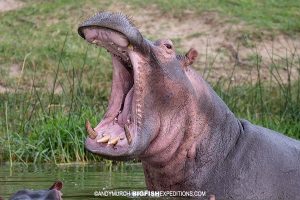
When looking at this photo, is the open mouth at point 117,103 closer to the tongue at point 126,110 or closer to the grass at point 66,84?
the tongue at point 126,110

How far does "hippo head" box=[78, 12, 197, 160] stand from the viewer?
4395mm

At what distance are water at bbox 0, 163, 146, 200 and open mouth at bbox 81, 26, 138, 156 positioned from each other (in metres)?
0.85

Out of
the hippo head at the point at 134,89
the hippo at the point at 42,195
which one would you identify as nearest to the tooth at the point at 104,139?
the hippo head at the point at 134,89

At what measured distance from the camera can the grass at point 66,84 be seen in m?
7.88

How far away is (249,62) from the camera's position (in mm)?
15227

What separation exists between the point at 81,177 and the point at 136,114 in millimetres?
2223

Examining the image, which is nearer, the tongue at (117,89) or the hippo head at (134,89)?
the hippo head at (134,89)

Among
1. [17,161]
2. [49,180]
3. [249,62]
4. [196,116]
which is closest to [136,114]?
[196,116]

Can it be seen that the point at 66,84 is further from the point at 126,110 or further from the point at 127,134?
the point at 127,134

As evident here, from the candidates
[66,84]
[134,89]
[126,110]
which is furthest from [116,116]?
[66,84]

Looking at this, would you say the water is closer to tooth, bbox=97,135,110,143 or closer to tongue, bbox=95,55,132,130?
tongue, bbox=95,55,132,130

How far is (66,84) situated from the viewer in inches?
528

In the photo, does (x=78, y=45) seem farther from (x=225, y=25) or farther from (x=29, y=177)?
(x=29, y=177)

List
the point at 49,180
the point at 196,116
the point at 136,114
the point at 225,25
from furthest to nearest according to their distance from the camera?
1. the point at 225,25
2. the point at 49,180
3. the point at 196,116
4. the point at 136,114
